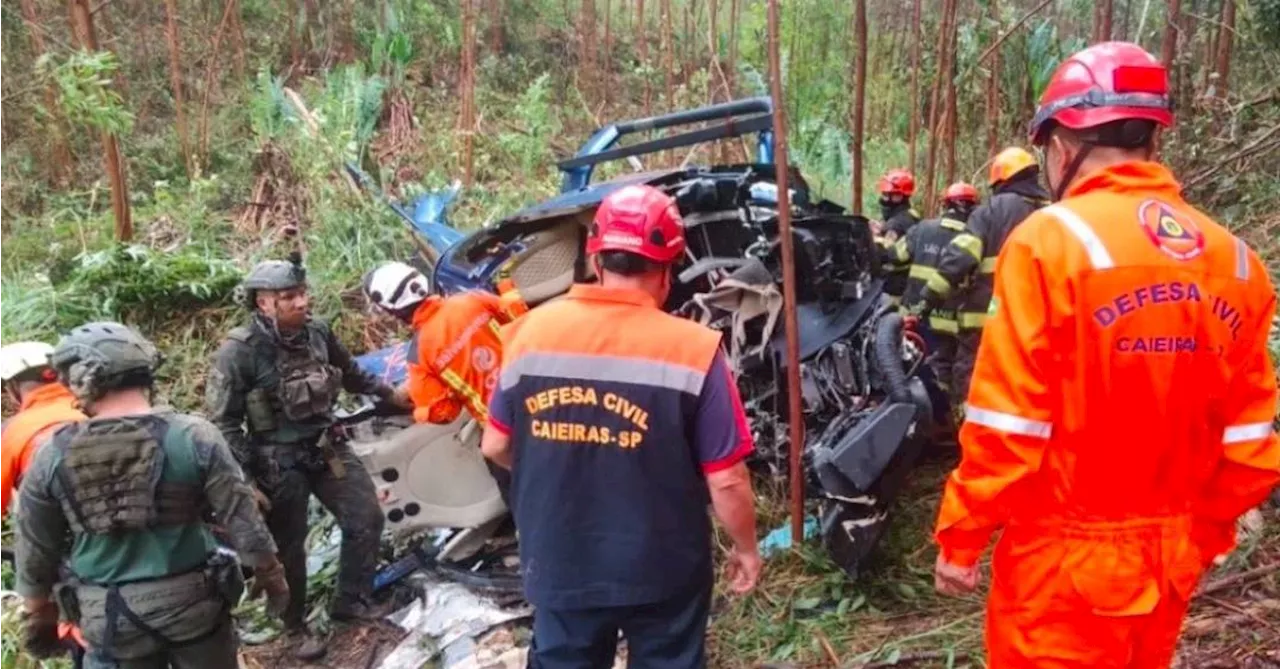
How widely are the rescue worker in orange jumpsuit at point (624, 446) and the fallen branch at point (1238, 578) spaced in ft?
5.86

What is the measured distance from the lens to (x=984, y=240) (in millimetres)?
4887

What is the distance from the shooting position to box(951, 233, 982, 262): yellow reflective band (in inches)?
191

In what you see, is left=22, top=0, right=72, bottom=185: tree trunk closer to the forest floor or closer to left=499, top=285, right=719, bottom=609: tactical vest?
the forest floor

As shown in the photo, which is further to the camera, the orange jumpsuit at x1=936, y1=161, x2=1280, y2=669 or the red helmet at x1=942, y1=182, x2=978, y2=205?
the red helmet at x1=942, y1=182, x2=978, y2=205

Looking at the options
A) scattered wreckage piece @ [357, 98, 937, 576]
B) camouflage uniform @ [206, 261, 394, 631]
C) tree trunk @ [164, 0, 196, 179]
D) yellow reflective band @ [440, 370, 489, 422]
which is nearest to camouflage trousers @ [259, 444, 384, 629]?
camouflage uniform @ [206, 261, 394, 631]

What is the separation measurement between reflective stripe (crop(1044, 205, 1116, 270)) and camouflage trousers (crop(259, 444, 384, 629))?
3.44 m

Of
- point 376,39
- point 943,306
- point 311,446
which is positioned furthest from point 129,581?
point 376,39

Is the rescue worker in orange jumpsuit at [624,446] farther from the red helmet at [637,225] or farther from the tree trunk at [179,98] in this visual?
the tree trunk at [179,98]

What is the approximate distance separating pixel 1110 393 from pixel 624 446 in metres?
1.07

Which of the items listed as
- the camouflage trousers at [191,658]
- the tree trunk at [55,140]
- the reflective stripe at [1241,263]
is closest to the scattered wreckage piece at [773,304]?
the reflective stripe at [1241,263]

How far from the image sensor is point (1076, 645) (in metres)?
2.13

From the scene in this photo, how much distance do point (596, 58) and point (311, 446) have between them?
11.3 m

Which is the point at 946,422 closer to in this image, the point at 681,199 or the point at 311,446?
the point at 681,199

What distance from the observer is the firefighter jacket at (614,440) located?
2391 millimetres
